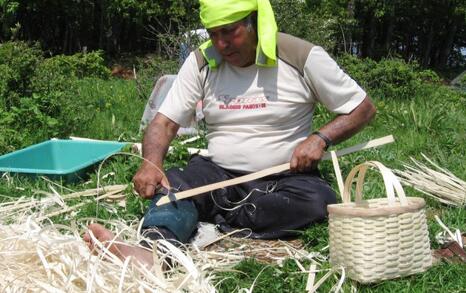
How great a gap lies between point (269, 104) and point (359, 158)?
144 cm

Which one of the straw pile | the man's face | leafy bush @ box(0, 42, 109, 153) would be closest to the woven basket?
the straw pile

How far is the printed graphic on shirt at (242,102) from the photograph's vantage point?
3264 millimetres

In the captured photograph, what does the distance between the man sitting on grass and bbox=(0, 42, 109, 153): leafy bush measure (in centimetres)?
210

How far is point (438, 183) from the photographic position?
148 inches

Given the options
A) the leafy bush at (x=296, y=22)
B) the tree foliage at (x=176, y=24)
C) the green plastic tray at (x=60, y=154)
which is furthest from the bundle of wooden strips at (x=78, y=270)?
the tree foliage at (x=176, y=24)

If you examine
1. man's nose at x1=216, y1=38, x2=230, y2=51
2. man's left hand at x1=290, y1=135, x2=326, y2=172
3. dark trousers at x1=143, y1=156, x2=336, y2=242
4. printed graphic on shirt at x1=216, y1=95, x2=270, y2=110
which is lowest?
dark trousers at x1=143, y1=156, x2=336, y2=242

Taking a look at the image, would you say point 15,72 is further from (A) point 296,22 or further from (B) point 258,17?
(A) point 296,22

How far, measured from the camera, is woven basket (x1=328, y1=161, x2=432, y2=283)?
2402mm

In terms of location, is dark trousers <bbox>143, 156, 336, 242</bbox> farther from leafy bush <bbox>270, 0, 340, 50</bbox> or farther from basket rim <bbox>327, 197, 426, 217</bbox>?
leafy bush <bbox>270, 0, 340, 50</bbox>

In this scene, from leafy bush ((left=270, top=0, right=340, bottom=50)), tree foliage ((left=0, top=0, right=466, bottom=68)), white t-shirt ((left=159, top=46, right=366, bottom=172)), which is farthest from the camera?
tree foliage ((left=0, top=0, right=466, bottom=68))

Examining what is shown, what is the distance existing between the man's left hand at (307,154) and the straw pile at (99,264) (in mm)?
385

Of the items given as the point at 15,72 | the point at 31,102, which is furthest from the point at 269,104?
the point at 15,72

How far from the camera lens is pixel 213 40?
3221 millimetres

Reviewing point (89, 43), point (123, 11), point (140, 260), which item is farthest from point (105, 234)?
point (89, 43)
